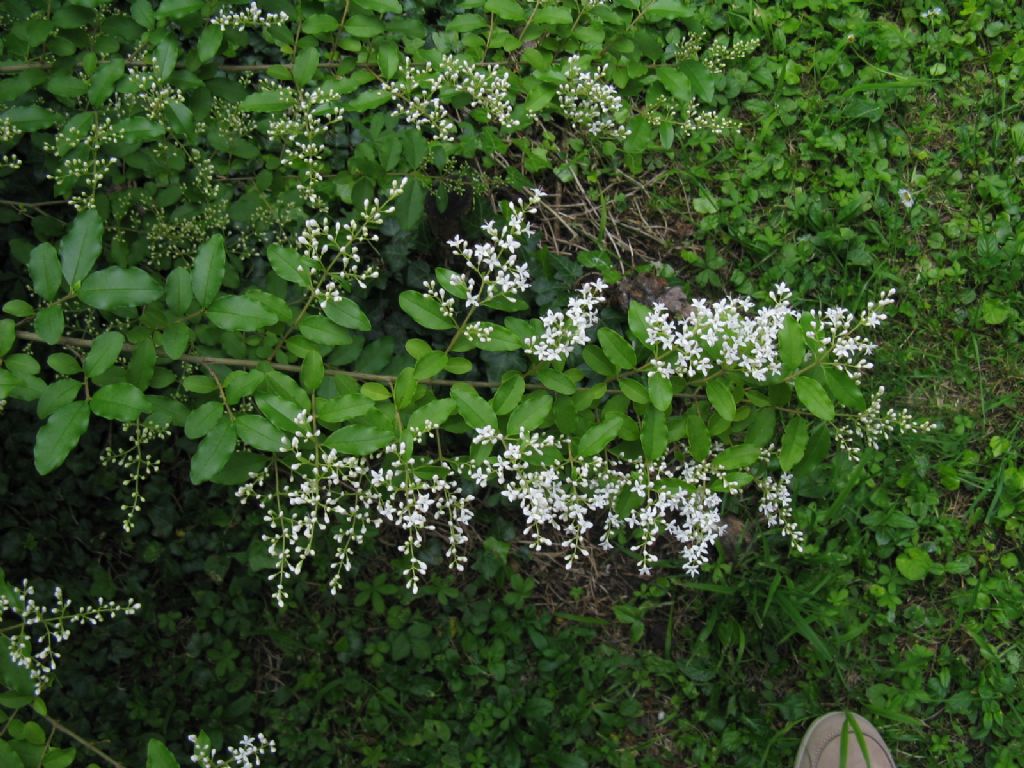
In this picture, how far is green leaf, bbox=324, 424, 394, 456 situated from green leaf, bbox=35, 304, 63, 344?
0.62m

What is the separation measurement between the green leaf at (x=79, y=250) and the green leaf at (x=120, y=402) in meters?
0.26

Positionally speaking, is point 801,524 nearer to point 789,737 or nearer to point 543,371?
point 789,737

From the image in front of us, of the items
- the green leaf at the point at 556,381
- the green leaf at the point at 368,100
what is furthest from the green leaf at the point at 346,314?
the green leaf at the point at 368,100

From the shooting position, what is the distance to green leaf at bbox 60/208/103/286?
71.9 inches

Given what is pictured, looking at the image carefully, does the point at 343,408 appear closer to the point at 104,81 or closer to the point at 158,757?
the point at 158,757

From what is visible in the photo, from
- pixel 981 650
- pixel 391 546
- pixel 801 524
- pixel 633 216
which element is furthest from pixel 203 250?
pixel 981 650

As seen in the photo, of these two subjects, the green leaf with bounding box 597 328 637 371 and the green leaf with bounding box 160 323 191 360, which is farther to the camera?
the green leaf with bounding box 597 328 637 371

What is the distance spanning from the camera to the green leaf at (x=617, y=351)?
6.77 ft

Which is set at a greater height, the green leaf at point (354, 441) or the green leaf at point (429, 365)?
the green leaf at point (429, 365)

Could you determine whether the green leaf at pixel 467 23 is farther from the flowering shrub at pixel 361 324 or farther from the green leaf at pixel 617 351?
the green leaf at pixel 617 351

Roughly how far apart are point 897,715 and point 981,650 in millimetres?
473

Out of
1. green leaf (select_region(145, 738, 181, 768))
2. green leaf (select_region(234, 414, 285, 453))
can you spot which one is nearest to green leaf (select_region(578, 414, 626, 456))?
green leaf (select_region(234, 414, 285, 453))

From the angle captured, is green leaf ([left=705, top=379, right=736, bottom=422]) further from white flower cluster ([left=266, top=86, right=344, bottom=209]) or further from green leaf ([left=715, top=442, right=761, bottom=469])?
white flower cluster ([left=266, top=86, right=344, bottom=209])

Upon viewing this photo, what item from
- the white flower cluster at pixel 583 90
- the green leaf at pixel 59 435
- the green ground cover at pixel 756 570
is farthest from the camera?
the green ground cover at pixel 756 570
